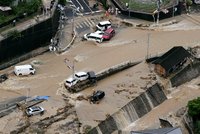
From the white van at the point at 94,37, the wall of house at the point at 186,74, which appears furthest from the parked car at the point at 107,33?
the wall of house at the point at 186,74

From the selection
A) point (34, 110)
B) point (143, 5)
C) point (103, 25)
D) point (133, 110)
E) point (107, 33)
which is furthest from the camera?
point (143, 5)

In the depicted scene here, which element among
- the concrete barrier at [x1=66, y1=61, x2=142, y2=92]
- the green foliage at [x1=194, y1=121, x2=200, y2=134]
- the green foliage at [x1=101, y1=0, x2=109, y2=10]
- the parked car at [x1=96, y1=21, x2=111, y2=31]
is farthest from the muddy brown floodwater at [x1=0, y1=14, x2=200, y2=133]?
the green foliage at [x1=194, y1=121, x2=200, y2=134]

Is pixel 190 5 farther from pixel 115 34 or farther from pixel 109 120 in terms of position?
pixel 109 120

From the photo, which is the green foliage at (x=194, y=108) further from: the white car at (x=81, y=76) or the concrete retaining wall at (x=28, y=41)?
the concrete retaining wall at (x=28, y=41)

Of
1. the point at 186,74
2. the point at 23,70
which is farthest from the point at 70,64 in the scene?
the point at 186,74

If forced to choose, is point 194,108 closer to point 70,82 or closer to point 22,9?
point 70,82

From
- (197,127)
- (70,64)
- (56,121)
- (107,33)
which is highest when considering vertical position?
(107,33)

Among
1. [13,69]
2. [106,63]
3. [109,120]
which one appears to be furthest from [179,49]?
[13,69]
